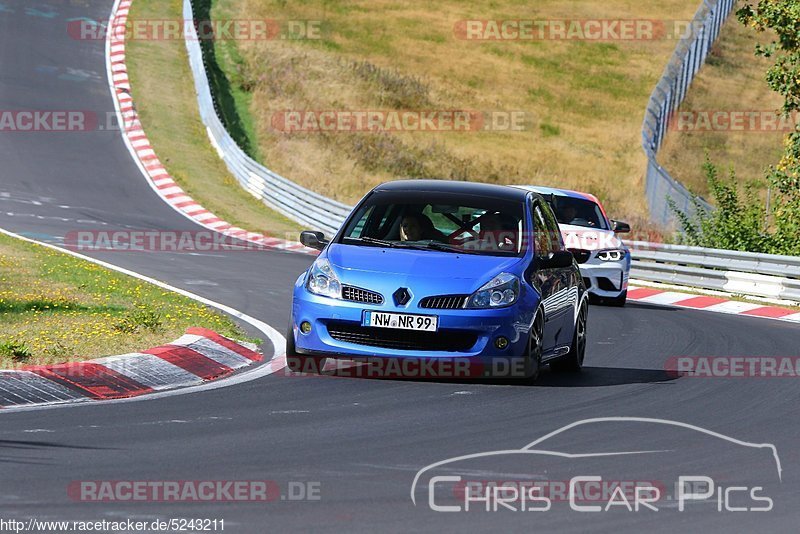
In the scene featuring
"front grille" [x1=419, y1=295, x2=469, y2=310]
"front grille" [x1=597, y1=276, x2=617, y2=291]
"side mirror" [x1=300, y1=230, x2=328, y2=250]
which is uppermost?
"side mirror" [x1=300, y1=230, x2=328, y2=250]

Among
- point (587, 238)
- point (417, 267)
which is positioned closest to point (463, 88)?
point (587, 238)

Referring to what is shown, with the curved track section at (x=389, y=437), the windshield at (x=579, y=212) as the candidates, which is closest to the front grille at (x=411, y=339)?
the curved track section at (x=389, y=437)

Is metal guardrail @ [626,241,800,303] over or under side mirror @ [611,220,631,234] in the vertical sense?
under

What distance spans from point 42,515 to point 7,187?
24632 millimetres

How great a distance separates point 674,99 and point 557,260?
4041cm

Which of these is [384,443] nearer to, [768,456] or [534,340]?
[768,456]

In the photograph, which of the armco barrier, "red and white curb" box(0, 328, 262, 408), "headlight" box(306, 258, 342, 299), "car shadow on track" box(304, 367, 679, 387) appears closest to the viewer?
"red and white curb" box(0, 328, 262, 408)

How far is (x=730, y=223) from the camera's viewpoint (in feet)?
89.3

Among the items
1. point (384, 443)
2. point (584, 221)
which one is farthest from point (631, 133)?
point (384, 443)

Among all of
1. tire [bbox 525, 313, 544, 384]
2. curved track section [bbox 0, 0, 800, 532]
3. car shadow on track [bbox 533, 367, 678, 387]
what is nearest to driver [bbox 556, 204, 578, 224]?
curved track section [bbox 0, 0, 800, 532]

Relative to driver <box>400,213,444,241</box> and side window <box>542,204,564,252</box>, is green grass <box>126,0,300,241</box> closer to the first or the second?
side window <box>542,204,564,252</box>

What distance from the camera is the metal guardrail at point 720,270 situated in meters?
22.8

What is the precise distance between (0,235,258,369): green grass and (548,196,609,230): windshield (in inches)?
265

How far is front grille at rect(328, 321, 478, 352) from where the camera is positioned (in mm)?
10469
